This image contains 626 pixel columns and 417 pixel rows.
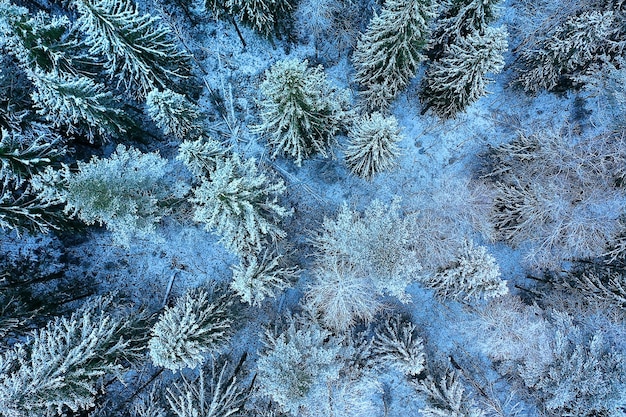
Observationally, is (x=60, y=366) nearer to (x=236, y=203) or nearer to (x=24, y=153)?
(x=24, y=153)

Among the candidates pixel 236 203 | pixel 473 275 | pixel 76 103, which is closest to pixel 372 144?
pixel 236 203

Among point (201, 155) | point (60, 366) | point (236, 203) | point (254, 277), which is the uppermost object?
point (201, 155)

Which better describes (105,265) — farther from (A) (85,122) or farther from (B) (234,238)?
(B) (234,238)

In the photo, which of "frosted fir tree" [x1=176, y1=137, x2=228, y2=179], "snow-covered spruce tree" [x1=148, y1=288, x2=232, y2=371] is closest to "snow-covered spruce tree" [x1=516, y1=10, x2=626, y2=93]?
"frosted fir tree" [x1=176, y1=137, x2=228, y2=179]

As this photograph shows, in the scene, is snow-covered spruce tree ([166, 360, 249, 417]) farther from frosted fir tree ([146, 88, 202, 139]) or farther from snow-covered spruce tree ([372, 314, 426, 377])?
frosted fir tree ([146, 88, 202, 139])

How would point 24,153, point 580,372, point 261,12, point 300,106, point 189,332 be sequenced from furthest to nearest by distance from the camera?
1. point 261,12
2. point 580,372
3. point 189,332
4. point 24,153
5. point 300,106

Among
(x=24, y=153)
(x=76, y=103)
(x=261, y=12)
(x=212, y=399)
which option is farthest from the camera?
(x=261, y=12)
